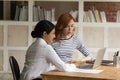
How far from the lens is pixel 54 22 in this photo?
5.75 meters

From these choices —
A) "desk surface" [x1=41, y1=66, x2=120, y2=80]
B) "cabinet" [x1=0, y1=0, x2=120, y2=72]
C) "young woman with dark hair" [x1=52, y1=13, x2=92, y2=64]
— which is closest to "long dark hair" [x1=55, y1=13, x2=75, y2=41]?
"young woman with dark hair" [x1=52, y1=13, x2=92, y2=64]

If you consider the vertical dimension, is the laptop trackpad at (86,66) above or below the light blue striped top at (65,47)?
below

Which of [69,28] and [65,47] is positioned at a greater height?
[69,28]

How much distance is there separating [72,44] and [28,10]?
6.26 feet

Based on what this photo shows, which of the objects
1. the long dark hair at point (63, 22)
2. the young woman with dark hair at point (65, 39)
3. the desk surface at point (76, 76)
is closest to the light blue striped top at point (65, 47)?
the young woman with dark hair at point (65, 39)

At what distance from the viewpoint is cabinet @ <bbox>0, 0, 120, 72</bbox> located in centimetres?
564

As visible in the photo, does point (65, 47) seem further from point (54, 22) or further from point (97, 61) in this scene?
point (54, 22)

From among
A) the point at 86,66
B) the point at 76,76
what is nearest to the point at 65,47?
the point at 86,66

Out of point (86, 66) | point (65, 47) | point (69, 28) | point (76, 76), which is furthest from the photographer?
point (65, 47)

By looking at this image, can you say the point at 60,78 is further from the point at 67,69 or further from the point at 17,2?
the point at 17,2

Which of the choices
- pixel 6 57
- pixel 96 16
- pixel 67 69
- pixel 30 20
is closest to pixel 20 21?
pixel 30 20

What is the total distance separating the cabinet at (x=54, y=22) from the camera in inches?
222

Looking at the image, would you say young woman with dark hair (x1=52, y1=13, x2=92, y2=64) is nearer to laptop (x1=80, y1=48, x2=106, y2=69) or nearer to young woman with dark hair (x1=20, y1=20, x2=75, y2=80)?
laptop (x1=80, y1=48, x2=106, y2=69)

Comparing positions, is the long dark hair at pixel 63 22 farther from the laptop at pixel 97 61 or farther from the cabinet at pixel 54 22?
the cabinet at pixel 54 22
